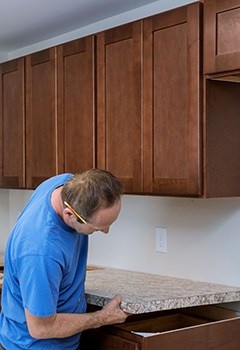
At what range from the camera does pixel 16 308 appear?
167cm

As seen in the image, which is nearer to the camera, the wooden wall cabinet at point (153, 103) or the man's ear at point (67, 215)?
the man's ear at point (67, 215)

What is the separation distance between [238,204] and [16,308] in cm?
109

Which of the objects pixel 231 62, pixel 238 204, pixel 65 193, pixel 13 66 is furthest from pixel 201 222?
pixel 13 66

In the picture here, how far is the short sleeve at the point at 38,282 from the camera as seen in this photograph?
56.9 inches

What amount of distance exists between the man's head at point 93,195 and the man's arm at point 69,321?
1.15ft

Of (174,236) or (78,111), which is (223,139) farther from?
(78,111)

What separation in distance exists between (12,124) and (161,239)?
1176mm

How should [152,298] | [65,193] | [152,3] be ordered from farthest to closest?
[152,3]
[152,298]
[65,193]

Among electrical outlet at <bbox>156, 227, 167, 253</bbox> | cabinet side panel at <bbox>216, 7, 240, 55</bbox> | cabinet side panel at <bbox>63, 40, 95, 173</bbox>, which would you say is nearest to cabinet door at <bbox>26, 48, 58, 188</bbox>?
cabinet side panel at <bbox>63, 40, 95, 173</bbox>

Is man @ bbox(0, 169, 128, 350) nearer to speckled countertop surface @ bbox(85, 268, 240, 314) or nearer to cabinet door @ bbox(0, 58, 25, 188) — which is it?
speckled countertop surface @ bbox(85, 268, 240, 314)

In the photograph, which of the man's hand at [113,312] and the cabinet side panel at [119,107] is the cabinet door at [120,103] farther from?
the man's hand at [113,312]

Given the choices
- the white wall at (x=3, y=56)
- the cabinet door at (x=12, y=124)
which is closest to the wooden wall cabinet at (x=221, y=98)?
the cabinet door at (x=12, y=124)

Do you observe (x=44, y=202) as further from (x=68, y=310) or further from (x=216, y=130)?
(x=216, y=130)

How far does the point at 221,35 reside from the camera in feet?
5.97
